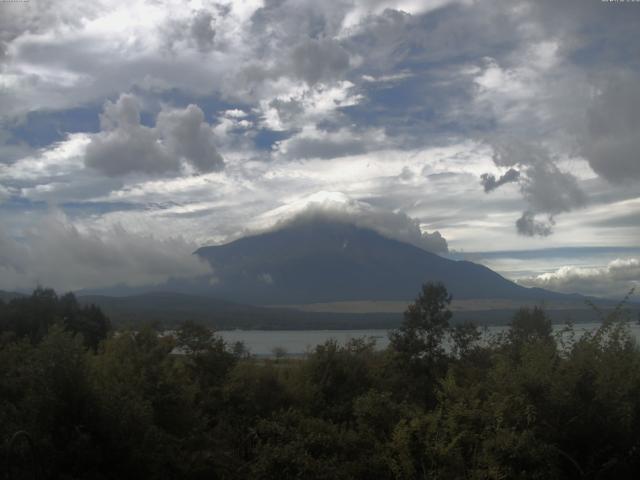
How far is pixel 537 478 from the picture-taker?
37.0 feet

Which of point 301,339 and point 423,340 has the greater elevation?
point 423,340

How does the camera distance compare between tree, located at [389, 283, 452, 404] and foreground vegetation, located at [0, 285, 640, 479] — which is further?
tree, located at [389, 283, 452, 404]

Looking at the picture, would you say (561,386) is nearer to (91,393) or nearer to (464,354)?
(91,393)

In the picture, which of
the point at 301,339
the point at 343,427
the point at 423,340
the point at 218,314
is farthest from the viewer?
the point at 218,314

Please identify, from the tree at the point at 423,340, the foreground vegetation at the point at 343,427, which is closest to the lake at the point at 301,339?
the tree at the point at 423,340

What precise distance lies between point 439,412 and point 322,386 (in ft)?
34.8

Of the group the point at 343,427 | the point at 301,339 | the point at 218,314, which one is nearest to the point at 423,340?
the point at 343,427

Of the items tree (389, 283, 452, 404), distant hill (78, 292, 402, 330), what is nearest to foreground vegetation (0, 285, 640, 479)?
tree (389, 283, 452, 404)

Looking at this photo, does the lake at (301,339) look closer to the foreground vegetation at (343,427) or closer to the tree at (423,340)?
the tree at (423,340)

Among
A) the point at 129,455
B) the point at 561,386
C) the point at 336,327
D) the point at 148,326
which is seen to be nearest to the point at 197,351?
the point at 148,326

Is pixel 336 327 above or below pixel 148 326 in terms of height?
below

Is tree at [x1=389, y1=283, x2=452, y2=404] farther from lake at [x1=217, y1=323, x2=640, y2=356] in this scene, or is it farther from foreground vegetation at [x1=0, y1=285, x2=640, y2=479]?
foreground vegetation at [x1=0, y1=285, x2=640, y2=479]

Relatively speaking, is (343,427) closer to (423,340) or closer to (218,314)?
(423,340)

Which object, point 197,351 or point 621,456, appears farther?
point 197,351
